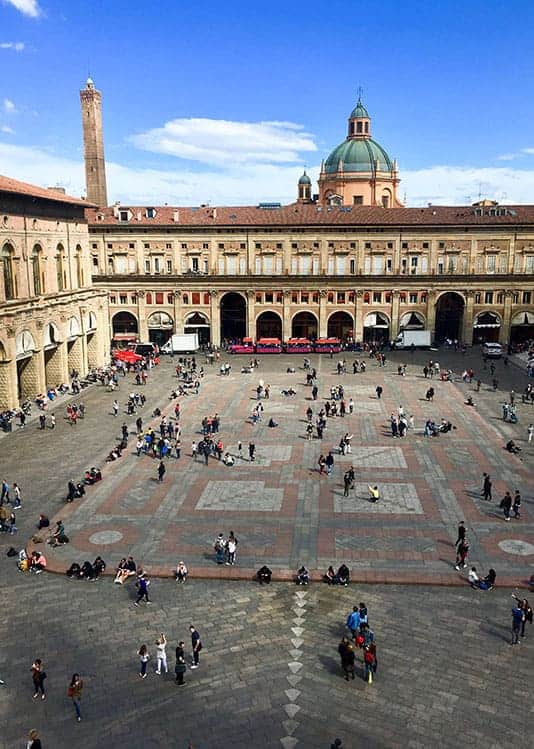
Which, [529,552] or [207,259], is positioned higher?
[207,259]

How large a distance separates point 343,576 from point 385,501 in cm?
809

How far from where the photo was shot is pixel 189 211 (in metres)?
79.9

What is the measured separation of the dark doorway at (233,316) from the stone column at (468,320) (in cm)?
2560

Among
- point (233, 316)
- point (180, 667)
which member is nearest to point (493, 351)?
point (233, 316)

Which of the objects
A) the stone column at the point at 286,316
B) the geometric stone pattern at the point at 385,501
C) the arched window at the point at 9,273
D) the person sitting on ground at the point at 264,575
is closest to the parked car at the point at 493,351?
the stone column at the point at 286,316

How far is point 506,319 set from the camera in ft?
251

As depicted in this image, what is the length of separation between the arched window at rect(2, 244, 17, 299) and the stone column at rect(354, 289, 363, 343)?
4038 cm

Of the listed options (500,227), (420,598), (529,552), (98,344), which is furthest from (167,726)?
(500,227)

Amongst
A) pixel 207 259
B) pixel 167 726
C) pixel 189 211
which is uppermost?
pixel 189 211

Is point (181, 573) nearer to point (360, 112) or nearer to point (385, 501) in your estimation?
point (385, 501)

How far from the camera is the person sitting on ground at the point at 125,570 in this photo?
23.9 m

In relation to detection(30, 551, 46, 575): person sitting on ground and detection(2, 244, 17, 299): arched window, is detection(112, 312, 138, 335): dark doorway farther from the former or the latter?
detection(30, 551, 46, 575): person sitting on ground

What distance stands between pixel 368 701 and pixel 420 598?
19.6 ft

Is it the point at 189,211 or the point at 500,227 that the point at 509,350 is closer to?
the point at 500,227
